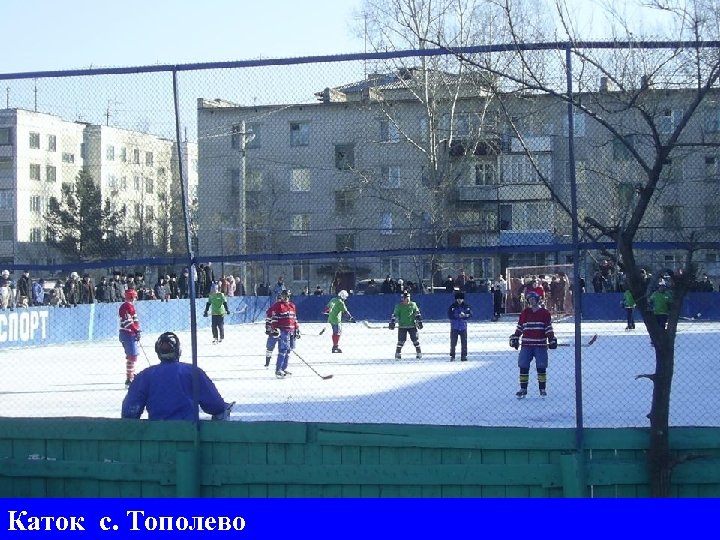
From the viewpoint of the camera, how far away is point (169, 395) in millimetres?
8078

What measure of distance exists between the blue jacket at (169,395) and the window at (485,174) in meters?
2.63

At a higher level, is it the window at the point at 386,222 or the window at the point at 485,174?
the window at the point at 485,174

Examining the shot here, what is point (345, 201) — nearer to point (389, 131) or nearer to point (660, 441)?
point (389, 131)

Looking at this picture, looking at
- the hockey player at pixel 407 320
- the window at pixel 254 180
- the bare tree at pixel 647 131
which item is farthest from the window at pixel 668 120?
the hockey player at pixel 407 320

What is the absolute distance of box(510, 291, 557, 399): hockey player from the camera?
15445mm

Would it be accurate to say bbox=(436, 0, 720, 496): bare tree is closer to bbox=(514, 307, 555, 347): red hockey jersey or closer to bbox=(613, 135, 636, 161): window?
bbox=(613, 135, 636, 161): window

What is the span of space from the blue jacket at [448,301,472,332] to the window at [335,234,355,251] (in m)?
12.5

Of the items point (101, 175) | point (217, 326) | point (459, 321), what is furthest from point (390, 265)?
A: point (217, 326)

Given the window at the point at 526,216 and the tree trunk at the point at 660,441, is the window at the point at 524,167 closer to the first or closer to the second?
the window at the point at 526,216

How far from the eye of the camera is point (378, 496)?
300 inches

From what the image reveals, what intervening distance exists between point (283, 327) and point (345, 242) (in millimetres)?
10955

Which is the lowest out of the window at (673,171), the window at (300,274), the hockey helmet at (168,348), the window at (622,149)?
the hockey helmet at (168,348)

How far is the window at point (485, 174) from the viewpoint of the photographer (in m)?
7.85
